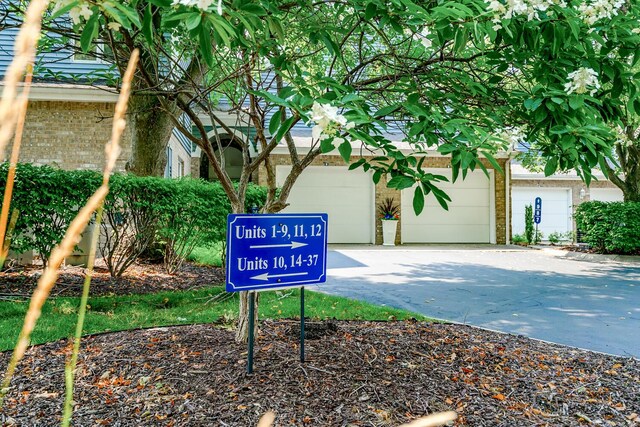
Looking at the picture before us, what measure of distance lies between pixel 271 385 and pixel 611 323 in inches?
169

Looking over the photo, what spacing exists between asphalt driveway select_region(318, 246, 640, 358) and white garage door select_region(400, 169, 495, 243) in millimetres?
3575

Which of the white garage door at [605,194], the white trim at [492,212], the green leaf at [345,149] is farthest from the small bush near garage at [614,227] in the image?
the green leaf at [345,149]

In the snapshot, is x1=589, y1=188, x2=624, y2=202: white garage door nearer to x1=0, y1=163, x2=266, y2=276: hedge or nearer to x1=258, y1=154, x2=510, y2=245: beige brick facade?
x1=258, y1=154, x2=510, y2=245: beige brick facade

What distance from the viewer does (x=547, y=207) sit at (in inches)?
808

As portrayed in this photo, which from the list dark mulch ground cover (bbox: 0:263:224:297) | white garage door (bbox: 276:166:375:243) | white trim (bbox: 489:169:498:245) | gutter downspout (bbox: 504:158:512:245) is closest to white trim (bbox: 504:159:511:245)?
gutter downspout (bbox: 504:158:512:245)

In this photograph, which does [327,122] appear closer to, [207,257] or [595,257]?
[207,257]

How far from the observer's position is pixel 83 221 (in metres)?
0.64

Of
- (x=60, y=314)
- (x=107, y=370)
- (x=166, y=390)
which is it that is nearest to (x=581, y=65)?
(x=166, y=390)

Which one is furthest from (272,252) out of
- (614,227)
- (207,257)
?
(614,227)

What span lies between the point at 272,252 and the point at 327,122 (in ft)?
4.54

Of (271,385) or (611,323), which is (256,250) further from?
(611,323)

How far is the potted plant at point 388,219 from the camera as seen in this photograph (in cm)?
1585

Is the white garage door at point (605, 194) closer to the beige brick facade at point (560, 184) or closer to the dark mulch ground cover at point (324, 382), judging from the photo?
the beige brick facade at point (560, 184)

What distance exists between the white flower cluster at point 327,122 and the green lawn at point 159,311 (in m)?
2.81
